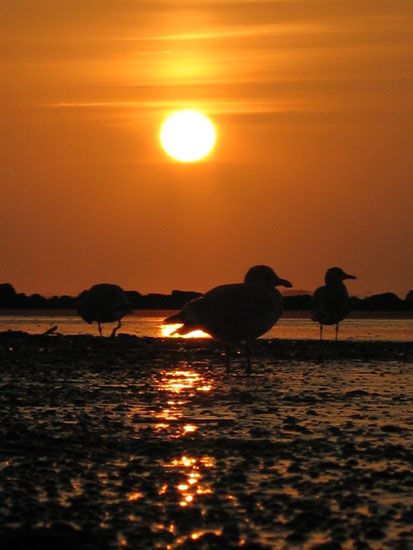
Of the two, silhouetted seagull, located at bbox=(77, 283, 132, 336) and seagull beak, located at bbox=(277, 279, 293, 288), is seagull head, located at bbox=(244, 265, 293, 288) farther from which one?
silhouetted seagull, located at bbox=(77, 283, 132, 336)

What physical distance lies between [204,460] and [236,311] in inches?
372

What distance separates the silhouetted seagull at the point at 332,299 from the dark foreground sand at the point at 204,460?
11624 mm

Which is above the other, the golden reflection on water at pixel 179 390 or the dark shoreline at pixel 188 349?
the dark shoreline at pixel 188 349

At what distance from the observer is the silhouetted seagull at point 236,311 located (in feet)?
61.1

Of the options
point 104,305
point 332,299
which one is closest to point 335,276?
point 332,299

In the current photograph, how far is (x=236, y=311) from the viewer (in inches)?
731

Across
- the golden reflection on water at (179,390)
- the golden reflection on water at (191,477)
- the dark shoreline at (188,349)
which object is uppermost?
the dark shoreline at (188,349)

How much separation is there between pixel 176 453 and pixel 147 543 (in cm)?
306

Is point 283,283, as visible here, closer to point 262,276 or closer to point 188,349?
point 262,276

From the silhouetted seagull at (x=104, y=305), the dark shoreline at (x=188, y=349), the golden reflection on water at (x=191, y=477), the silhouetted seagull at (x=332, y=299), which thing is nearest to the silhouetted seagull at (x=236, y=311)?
the dark shoreline at (x=188, y=349)

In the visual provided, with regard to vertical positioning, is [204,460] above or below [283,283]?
below

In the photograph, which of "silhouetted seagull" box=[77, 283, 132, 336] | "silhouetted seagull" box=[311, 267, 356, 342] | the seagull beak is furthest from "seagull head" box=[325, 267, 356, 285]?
the seagull beak

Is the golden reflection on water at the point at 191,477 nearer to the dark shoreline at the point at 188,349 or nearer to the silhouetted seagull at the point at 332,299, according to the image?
the dark shoreline at the point at 188,349

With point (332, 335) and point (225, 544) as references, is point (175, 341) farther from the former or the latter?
point (225, 544)
